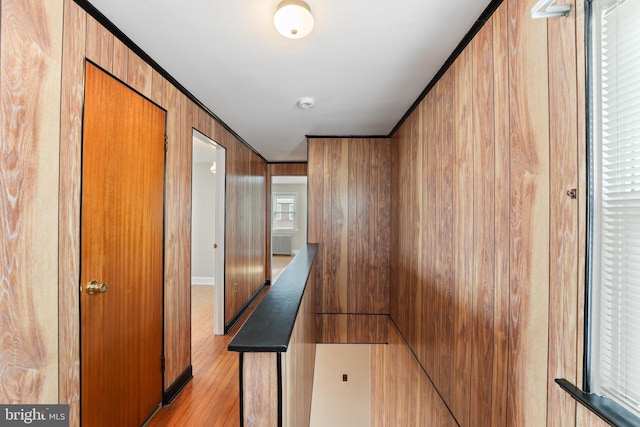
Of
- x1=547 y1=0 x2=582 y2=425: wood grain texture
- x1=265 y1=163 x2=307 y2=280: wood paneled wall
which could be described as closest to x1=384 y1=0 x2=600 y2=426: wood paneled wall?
x1=547 y1=0 x2=582 y2=425: wood grain texture

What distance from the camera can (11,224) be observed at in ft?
3.57

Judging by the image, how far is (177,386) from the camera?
7.45ft

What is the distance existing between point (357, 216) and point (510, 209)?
2.61 m

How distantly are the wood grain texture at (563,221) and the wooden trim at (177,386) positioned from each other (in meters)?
2.37

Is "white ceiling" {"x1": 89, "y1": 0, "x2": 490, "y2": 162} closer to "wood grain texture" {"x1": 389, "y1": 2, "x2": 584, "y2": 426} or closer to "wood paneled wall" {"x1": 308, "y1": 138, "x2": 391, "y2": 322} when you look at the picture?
"wood grain texture" {"x1": 389, "y1": 2, "x2": 584, "y2": 426}

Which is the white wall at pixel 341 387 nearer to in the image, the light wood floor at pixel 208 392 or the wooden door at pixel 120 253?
the light wood floor at pixel 208 392

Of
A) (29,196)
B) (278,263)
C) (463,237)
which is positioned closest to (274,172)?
(278,263)

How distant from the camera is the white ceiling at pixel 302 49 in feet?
4.60

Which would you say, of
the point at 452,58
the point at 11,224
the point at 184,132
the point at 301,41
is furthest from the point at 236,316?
the point at 452,58

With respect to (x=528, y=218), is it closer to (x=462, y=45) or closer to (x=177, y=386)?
(x=462, y=45)

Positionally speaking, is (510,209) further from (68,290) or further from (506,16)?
(68,290)

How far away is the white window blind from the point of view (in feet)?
2.48

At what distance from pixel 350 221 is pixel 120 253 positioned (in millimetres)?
2676

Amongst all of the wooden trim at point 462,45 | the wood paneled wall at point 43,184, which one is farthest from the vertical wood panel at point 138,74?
the wooden trim at point 462,45
